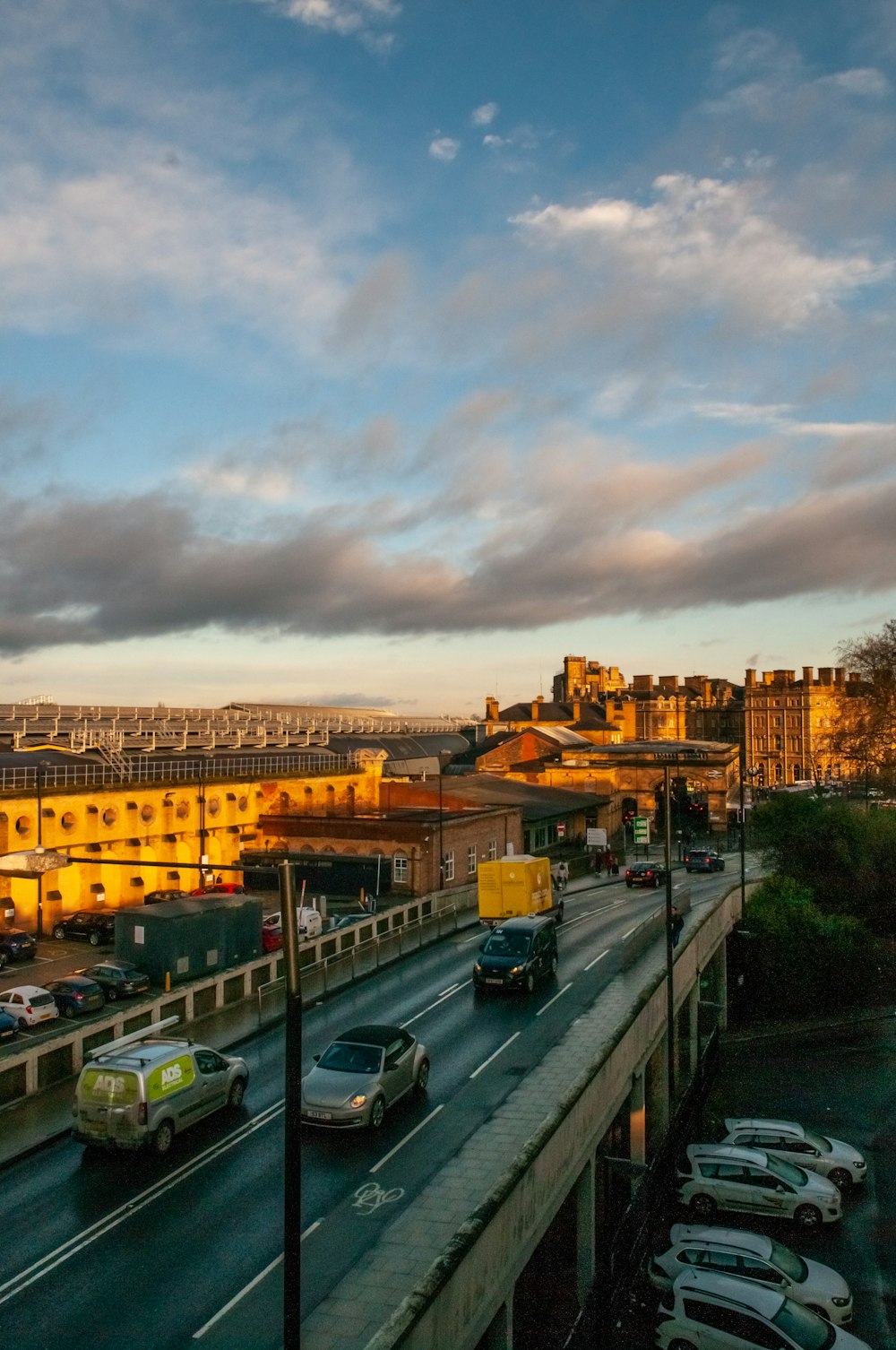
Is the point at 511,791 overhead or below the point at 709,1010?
overhead

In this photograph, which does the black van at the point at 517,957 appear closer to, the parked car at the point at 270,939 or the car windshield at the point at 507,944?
the car windshield at the point at 507,944

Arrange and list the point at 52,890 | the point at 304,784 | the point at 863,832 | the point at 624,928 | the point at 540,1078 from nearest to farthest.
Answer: the point at 540,1078 < the point at 624,928 < the point at 52,890 < the point at 863,832 < the point at 304,784

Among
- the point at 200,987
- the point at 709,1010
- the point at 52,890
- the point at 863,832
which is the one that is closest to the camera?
the point at 200,987

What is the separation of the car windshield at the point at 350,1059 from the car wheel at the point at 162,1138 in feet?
10.2

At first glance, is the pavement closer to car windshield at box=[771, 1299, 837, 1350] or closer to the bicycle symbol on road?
the bicycle symbol on road

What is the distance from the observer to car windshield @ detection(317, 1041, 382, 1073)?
19797 mm

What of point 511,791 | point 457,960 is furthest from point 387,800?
point 457,960

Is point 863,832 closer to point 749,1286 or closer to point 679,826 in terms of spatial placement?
point 679,826

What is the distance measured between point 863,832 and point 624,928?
24548 mm

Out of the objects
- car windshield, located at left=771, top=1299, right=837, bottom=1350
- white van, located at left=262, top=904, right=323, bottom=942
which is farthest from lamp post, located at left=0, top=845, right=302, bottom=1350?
white van, located at left=262, top=904, right=323, bottom=942

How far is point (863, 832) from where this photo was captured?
190 feet

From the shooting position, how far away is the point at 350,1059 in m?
20.1

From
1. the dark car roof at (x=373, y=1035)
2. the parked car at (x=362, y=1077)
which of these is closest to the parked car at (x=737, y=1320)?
the parked car at (x=362, y=1077)

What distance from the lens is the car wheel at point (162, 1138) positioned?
1802 cm
